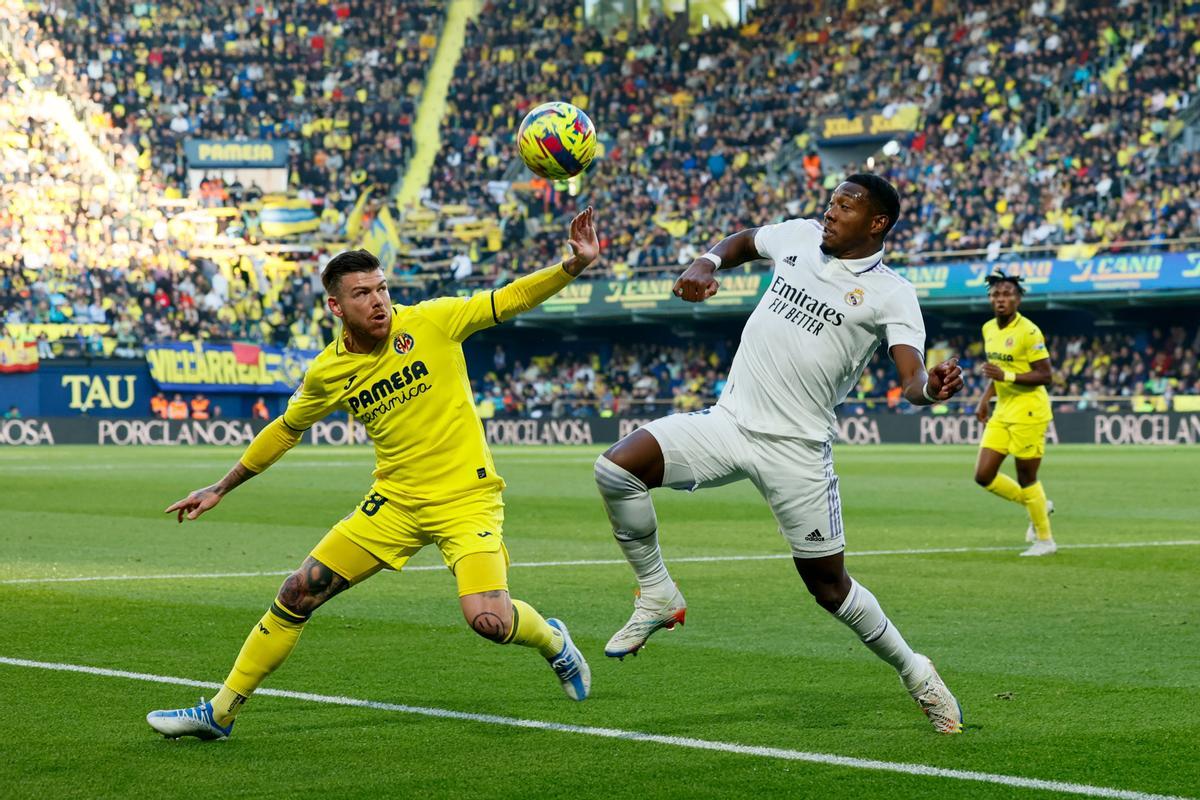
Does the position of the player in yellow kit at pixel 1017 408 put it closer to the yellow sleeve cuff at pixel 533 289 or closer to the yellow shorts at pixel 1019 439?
the yellow shorts at pixel 1019 439

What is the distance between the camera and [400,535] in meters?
6.82

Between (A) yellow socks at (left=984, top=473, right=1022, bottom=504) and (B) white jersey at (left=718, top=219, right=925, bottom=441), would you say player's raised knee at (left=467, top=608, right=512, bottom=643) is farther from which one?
(A) yellow socks at (left=984, top=473, right=1022, bottom=504)

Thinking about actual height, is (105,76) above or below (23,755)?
above

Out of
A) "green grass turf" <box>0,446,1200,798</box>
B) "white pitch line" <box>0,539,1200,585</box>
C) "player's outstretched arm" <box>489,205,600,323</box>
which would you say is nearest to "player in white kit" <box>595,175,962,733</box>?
"player's outstretched arm" <box>489,205,600,323</box>

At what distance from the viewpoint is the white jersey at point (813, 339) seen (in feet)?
23.0

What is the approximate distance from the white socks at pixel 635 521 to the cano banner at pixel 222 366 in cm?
3986

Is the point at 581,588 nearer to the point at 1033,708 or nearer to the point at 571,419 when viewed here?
the point at 1033,708

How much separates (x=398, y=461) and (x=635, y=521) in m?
1.11

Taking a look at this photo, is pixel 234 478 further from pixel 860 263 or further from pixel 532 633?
pixel 860 263

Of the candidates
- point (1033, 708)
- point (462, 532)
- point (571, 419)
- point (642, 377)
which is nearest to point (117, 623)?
point (462, 532)

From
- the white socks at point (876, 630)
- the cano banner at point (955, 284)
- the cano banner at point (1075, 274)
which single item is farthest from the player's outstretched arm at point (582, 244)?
the cano banner at point (1075, 274)

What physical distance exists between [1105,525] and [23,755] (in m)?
13.5

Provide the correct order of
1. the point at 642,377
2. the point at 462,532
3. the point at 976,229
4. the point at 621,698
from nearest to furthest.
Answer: the point at 462,532 → the point at 621,698 → the point at 976,229 → the point at 642,377

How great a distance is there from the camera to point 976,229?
1673 inches
